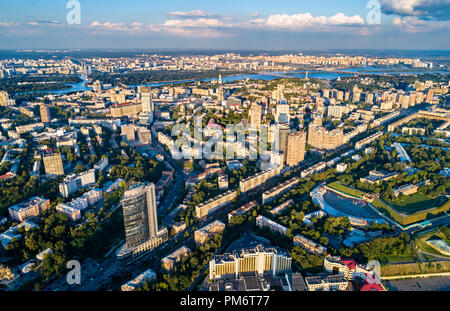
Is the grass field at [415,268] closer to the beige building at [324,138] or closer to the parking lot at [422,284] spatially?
the parking lot at [422,284]

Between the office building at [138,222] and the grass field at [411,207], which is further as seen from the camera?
the grass field at [411,207]

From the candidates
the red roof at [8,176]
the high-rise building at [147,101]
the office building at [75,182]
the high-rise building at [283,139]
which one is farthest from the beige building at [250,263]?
the high-rise building at [147,101]

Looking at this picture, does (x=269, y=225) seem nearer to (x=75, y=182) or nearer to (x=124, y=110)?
(x=75, y=182)

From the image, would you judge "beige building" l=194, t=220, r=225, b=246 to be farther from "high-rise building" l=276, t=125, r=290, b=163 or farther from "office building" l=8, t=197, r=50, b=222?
"high-rise building" l=276, t=125, r=290, b=163

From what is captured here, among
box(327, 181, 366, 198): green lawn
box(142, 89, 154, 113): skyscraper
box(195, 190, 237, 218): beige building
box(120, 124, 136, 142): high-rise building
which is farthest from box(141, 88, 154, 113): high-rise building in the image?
box(327, 181, 366, 198): green lawn

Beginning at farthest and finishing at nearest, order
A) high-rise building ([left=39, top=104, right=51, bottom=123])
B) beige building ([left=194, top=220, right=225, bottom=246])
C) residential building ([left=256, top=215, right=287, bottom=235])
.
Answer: high-rise building ([left=39, top=104, right=51, bottom=123]), residential building ([left=256, top=215, right=287, bottom=235]), beige building ([left=194, top=220, right=225, bottom=246])
